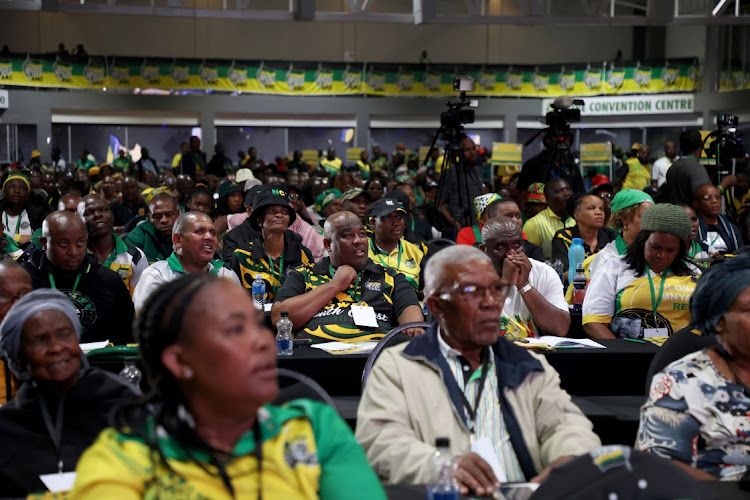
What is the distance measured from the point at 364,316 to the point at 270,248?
1.52m

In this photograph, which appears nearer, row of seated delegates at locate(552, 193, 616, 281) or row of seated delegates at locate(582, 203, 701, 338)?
row of seated delegates at locate(582, 203, 701, 338)

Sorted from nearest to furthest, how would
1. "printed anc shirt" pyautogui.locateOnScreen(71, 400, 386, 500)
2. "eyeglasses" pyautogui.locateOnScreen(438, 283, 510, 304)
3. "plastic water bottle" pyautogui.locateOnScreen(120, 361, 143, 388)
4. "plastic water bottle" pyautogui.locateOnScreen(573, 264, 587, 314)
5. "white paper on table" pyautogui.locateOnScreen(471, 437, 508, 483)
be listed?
"printed anc shirt" pyautogui.locateOnScreen(71, 400, 386, 500) → "white paper on table" pyautogui.locateOnScreen(471, 437, 508, 483) → "eyeglasses" pyautogui.locateOnScreen(438, 283, 510, 304) → "plastic water bottle" pyautogui.locateOnScreen(120, 361, 143, 388) → "plastic water bottle" pyautogui.locateOnScreen(573, 264, 587, 314)

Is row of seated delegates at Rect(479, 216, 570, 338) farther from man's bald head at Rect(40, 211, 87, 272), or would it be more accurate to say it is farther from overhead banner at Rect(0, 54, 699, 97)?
overhead banner at Rect(0, 54, 699, 97)

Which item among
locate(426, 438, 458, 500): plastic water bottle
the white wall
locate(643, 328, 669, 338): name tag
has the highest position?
the white wall

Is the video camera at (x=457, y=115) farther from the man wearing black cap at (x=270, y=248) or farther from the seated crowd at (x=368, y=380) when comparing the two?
the seated crowd at (x=368, y=380)

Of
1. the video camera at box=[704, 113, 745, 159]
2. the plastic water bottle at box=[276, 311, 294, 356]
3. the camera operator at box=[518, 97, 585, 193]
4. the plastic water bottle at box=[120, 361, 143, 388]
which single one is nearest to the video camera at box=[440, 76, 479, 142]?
the camera operator at box=[518, 97, 585, 193]

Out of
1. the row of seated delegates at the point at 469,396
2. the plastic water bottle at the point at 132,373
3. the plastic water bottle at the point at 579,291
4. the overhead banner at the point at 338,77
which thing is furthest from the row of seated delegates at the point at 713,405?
the overhead banner at the point at 338,77

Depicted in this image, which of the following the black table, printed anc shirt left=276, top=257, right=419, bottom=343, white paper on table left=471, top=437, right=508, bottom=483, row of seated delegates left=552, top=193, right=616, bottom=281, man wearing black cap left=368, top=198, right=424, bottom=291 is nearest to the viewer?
white paper on table left=471, top=437, right=508, bottom=483

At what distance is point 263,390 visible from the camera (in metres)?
1.69

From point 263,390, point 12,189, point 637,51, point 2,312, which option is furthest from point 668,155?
point 263,390

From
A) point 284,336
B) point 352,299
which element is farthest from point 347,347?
point 352,299

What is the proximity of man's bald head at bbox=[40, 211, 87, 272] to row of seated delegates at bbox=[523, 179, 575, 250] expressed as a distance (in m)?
4.18

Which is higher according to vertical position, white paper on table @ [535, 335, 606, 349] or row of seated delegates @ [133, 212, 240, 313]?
row of seated delegates @ [133, 212, 240, 313]

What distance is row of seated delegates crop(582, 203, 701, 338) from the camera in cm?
437
